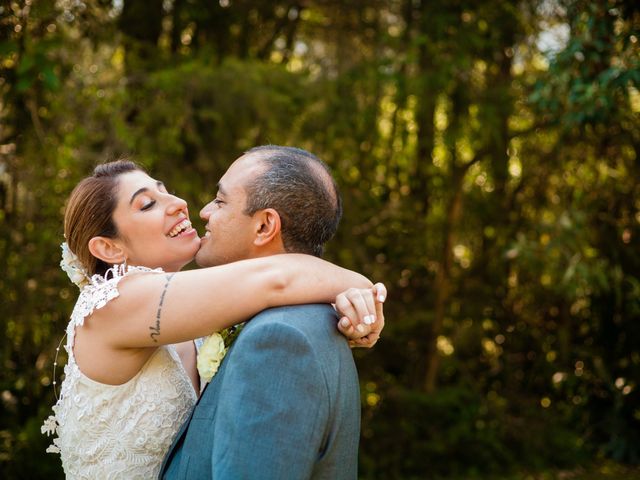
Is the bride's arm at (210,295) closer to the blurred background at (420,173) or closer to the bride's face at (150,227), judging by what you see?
the bride's face at (150,227)

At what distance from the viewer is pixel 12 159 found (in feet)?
18.8

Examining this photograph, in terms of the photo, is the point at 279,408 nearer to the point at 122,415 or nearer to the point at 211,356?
the point at 211,356

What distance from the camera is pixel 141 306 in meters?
2.12

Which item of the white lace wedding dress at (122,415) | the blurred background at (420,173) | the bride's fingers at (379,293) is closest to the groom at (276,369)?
the bride's fingers at (379,293)

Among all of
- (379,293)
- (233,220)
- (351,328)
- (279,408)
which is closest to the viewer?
(279,408)

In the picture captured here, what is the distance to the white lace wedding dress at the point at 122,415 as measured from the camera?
2277mm

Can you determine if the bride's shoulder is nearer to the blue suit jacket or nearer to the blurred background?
the blue suit jacket

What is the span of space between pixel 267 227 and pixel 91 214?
2.05ft

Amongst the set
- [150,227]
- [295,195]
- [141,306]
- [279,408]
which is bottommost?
[279,408]

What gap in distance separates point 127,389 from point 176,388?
6.1 inches

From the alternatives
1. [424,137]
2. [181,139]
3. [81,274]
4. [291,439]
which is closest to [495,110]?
[424,137]

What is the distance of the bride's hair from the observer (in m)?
2.41

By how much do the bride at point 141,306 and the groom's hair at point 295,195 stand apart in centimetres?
9

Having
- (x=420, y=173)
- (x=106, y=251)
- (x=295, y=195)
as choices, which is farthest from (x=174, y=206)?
(x=420, y=173)
